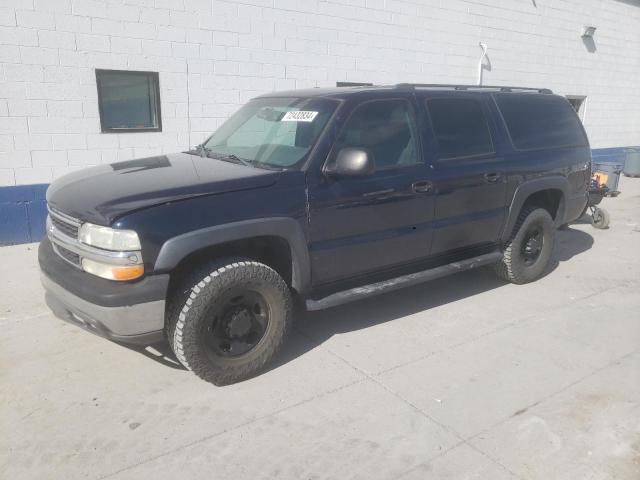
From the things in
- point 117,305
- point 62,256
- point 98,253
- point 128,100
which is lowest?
point 117,305

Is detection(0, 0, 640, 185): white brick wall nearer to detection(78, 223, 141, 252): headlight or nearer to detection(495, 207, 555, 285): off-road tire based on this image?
detection(78, 223, 141, 252): headlight

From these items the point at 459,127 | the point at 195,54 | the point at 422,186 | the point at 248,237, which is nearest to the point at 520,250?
the point at 459,127

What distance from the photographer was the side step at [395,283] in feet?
12.8

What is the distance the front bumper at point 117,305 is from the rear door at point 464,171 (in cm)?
235

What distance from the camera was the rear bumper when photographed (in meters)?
3.11

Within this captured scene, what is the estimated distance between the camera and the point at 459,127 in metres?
4.62

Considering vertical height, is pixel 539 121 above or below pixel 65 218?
above

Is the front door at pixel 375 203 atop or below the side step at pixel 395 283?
atop

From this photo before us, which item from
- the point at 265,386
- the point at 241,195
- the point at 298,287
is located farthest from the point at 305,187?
the point at 265,386

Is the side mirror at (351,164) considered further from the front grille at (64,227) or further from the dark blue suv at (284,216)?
the front grille at (64,227)

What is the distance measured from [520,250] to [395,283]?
184 centimetres

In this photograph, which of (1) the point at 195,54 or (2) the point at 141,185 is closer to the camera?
(2) the point at 141,185

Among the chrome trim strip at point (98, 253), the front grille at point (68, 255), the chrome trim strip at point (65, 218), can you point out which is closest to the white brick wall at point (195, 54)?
the chrome trim strip at point (65, 218)

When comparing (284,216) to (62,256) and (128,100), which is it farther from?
(128,100)
